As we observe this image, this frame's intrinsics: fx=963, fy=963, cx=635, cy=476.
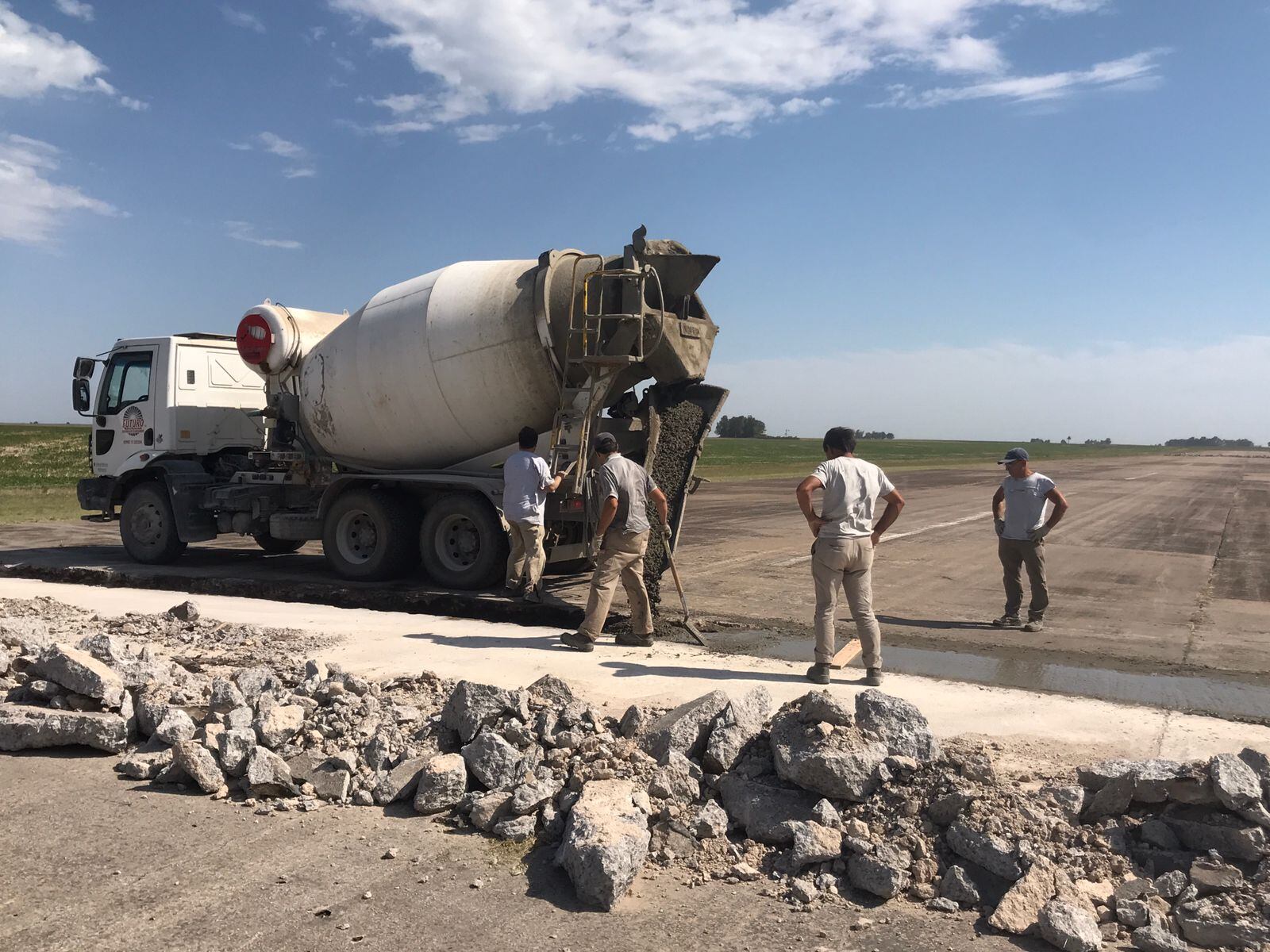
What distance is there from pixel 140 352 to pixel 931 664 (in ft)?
35.9

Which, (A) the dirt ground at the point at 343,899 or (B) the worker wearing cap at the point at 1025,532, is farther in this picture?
(B) the worker wearing cap at the point at 1025,532

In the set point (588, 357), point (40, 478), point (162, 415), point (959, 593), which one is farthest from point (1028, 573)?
point (40, 478)

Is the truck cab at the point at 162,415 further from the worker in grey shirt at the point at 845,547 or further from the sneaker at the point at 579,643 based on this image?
the worker in grey shirt at the point at 845,547

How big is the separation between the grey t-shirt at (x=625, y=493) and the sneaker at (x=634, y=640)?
36.1 inches

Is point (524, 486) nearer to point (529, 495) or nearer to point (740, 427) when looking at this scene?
point (529, 495)

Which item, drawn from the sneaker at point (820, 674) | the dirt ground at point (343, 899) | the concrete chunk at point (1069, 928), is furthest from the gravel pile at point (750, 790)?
the sneaker at point (820, 674)

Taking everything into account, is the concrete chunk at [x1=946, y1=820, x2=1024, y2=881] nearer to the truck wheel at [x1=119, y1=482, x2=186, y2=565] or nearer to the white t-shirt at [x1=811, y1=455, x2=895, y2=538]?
the white t-shirt at [x1=811, y1=455, x2=895, y2=538]

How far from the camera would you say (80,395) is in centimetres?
1334

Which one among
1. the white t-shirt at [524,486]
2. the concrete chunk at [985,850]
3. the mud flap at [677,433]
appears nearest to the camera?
the concrete chunk at [985,850]

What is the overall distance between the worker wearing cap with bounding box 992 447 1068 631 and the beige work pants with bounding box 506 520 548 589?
448 centimetres

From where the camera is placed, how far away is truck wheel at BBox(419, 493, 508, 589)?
33.9 ft

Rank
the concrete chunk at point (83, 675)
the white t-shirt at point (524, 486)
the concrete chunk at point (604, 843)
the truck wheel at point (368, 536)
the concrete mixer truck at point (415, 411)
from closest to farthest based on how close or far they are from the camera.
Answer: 1. the concrete chunk at point (604, 843)
2. the concrete chunk at point (83, 675)
3. the white t-shirt at point (524, 486)
4. the concrete mixer truck at point (415, 411)
5. the truck wheel at point (368, 536)

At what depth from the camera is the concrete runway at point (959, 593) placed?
788 centimetres

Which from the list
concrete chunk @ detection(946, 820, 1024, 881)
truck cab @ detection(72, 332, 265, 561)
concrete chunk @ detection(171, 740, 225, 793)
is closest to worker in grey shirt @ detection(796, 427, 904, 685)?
concrete chunk @ detection(946, 820, 1024, 881)
